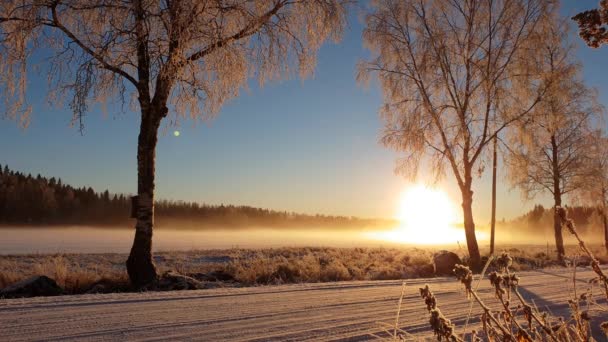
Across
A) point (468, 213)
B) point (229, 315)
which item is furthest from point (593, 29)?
point (468, 213)

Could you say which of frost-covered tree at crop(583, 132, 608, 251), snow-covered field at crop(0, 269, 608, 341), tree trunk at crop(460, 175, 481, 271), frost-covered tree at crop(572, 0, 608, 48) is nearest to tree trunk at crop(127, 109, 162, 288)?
snow-covered field at crop(0, 269, 608, 341)

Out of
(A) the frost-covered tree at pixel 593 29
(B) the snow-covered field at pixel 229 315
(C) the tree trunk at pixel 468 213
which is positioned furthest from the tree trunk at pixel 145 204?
(C) the tree trunk at pixel 468 213

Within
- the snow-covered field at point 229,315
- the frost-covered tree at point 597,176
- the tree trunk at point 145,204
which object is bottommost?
the snow-covered field at point 229,315

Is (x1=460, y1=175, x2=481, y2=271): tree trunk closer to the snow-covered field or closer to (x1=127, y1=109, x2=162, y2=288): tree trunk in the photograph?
the snow-covered field

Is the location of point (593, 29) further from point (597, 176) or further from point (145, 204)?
point (597, 176)

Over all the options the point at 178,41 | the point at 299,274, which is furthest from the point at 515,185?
the point at 178,41

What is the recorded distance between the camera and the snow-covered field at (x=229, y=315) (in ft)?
16.2

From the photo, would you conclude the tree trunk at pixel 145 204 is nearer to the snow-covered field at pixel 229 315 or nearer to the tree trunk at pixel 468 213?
the snow-covered field at pixel 229 315

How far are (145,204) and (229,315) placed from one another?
487cm

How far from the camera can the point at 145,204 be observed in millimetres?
10086

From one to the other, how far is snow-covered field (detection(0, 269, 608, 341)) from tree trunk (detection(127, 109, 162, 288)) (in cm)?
258

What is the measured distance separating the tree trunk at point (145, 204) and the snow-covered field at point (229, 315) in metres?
2.58

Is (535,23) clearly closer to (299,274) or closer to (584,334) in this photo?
(299,274)

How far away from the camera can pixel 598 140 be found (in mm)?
28484
